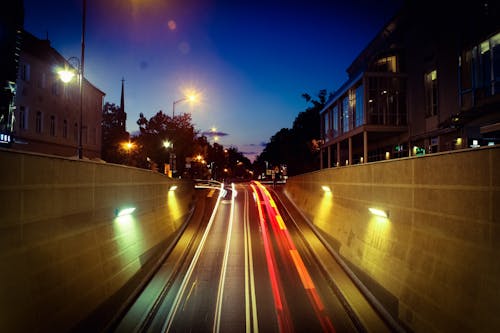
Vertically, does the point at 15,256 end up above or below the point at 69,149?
below

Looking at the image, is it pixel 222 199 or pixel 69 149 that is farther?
pixel 222 199

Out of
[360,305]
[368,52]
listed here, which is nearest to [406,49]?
[368,52]

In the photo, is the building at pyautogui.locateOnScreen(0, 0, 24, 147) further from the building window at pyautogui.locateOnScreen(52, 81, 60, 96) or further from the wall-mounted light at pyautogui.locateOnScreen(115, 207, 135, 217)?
the wall-mounted light at pyautogui.locateOnScreen(115, 207, 135, 217)

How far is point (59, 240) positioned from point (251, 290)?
7.84 meters

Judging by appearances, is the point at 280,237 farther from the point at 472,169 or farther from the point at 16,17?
the point at 16,17

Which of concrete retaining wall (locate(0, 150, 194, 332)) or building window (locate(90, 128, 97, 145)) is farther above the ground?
building window (locate(90, 128, 97, 145))

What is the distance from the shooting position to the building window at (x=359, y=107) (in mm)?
42531

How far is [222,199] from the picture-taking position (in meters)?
44.1

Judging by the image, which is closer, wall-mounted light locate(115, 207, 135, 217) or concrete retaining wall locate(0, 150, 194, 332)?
concrete retaining wall locate(0, 150, 194, 332)

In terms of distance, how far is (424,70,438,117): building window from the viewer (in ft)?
110

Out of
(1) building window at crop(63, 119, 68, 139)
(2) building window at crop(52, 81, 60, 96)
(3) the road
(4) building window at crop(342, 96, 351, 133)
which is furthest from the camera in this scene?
(4) building window at crop(342, 96, 351, 133)

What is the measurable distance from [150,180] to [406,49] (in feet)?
105

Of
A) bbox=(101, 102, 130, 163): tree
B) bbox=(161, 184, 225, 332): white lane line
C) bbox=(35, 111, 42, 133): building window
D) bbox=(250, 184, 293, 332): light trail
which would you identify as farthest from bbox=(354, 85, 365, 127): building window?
bbox=(101, 102, 130, 163): tree

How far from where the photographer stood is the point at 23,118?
30.3m
